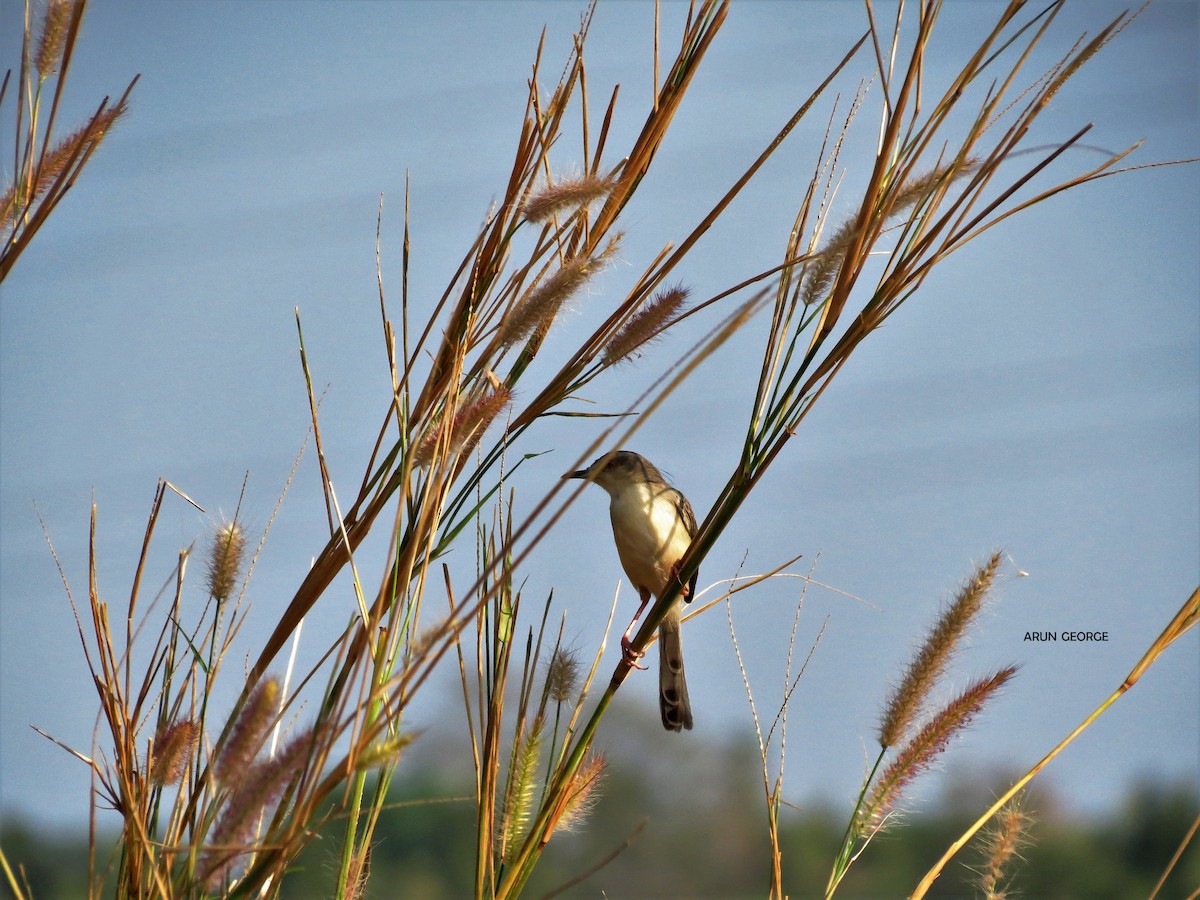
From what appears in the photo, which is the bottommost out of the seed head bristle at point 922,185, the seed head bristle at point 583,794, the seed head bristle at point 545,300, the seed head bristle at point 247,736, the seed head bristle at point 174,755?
the seed head bristle at point 174,755

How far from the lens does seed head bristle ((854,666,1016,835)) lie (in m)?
1.61

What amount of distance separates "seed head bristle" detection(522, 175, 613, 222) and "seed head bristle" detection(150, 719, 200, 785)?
0.89m

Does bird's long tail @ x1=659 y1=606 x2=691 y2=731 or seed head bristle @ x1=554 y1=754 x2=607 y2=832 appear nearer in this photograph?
seed head bristle @ x1=554 y1=754 x2=607 y2=832

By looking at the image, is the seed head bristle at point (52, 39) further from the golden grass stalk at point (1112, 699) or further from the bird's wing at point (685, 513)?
the bird's wing at point (685, 513)

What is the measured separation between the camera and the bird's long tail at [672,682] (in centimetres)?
338

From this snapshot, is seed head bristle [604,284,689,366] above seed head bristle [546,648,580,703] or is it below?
above

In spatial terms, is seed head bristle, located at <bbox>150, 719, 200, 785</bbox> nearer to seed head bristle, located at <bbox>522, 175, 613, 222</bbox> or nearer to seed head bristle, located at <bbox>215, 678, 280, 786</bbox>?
seed head bristle, located at <bbox>215, 678, 280, 786</bbox>

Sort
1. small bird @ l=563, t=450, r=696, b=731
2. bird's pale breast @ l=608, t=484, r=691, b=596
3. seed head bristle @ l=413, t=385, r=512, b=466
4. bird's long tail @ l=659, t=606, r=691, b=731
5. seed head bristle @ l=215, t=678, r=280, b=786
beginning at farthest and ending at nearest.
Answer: bird's pale breast @ l=608, t=484, r=691, b=596, small bird @ l=563, t=450, r=696, b=731, bird's long tail @ l=659, t=606, r=691, b=731, seed head bristle @ l=413, t=385, r=512, b=466, seed head bristle @ l=215, t=678, r=280, b=786

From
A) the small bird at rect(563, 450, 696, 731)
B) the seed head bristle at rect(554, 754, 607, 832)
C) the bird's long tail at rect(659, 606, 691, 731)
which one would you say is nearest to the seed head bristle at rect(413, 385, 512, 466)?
the seed head bristle at rect(554, 754, 607, 832)

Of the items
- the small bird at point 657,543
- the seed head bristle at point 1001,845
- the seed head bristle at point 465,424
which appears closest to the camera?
the seed head bristle at point 465,424

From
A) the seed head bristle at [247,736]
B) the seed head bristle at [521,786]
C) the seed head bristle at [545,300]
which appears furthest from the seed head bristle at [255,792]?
the seed head bristle at [545,300]

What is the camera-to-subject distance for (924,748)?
1625 mm

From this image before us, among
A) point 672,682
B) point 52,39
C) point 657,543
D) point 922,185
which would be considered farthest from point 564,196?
point 672,682

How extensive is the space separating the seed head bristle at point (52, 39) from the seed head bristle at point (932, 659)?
5.48 ft
